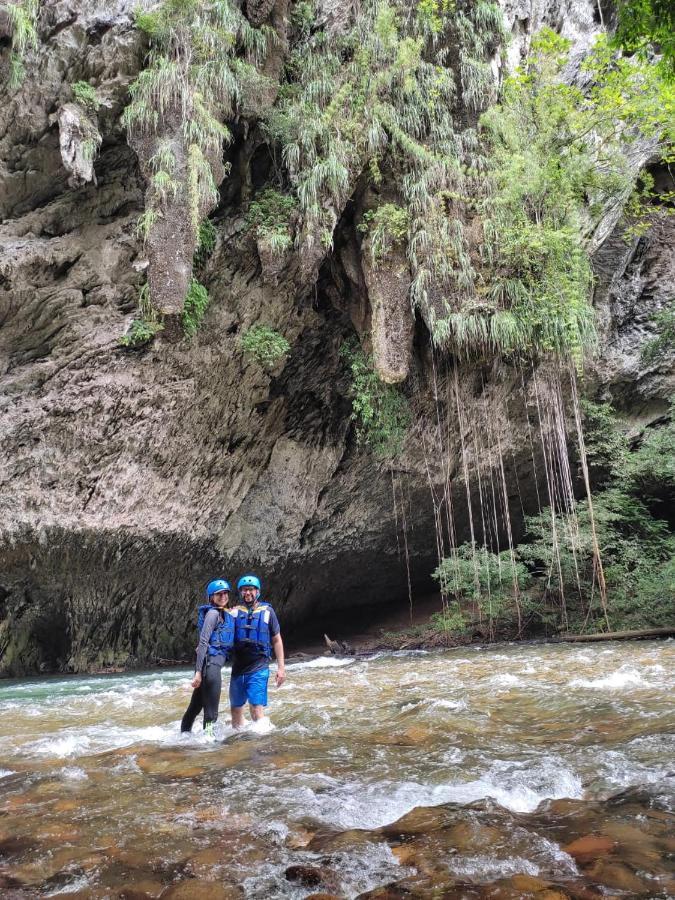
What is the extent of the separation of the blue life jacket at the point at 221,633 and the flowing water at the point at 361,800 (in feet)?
1.68

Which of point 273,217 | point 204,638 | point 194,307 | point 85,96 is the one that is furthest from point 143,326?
point 204,638

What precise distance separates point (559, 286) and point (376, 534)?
20.0ft

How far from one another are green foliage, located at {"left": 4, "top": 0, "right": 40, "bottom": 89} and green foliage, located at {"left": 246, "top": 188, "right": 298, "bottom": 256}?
Answer: 11.5 feet

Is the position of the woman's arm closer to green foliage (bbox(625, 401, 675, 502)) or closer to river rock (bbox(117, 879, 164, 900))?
river rock (bbox(117, 879, 164, 900))

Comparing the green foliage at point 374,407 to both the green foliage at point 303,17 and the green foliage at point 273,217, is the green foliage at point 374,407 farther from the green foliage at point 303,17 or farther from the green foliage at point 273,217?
the green foliage at point 303,17

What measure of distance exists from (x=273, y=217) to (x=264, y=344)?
6.59ft

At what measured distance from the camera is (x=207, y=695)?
389 centimetres

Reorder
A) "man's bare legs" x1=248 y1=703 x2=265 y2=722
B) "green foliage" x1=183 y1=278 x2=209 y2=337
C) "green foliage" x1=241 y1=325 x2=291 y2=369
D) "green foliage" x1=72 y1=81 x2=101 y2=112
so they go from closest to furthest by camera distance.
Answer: "man's bare legs" x1=248 y1=703 x2=265 y2=722, "green foliage" x1=72 y1=81 x2=101 y2=112, "green foliage" x1=183 y1=278 x2=209 y2=337, "green foliage" x1=241 y1=325 x2=291 y2=369

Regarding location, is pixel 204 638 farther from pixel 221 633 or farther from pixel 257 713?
pixel 257 713

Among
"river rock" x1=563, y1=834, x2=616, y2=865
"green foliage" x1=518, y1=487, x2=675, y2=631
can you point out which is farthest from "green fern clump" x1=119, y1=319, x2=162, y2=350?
"river rock" x1=563, y1=834, x2=616, y2=865

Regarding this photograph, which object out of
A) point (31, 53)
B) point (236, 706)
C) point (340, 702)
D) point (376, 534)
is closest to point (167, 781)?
point (236, 706)

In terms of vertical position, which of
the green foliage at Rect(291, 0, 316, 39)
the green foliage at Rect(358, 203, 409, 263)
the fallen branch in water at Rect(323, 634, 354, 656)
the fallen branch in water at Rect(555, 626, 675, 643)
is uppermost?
the green foliage at Rect(291, 0, 316, 39)

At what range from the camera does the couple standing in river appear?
3.94 m

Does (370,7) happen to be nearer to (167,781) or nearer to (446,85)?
(446,85)
